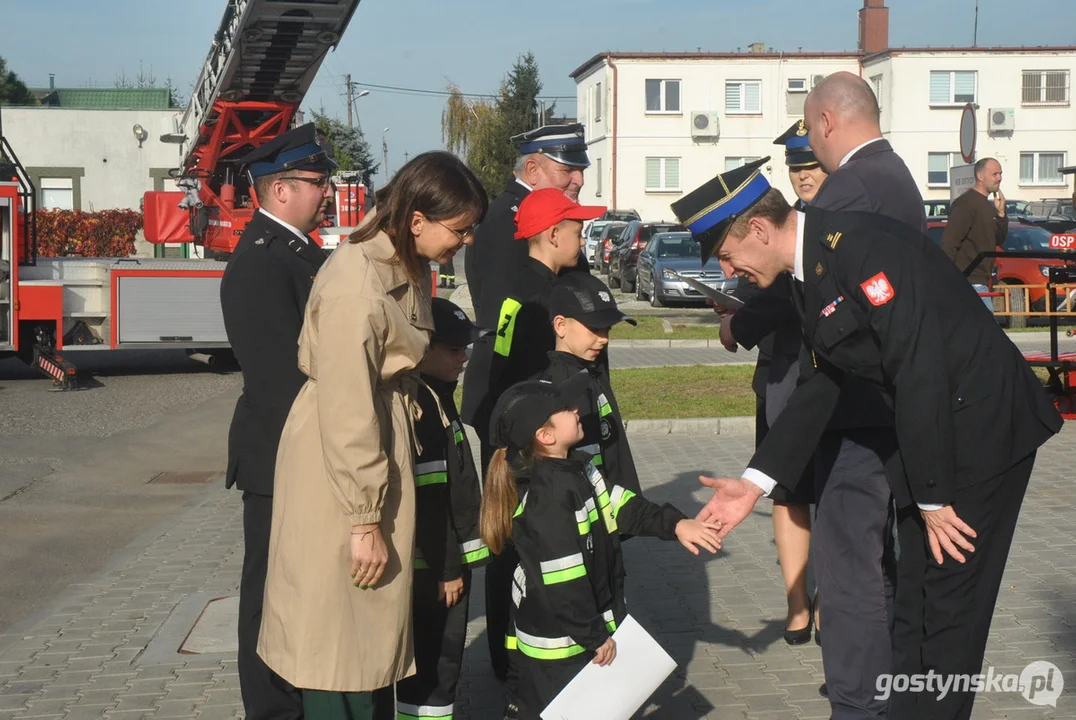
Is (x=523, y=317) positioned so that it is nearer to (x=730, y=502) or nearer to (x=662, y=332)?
(x=730, y=502)

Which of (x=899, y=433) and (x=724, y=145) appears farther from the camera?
(x=724, y=145)

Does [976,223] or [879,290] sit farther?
[976,223]

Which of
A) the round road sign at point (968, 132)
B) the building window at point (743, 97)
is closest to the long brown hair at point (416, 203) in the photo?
the round road sign at point (968, 132)

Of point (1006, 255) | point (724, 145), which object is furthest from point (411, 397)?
point (724, 145)

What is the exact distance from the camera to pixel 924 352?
345 centimetres

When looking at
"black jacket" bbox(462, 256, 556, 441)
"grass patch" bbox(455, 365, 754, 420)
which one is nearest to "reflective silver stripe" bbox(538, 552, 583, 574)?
"black jacket" bbox(462, 256, 556, 441)

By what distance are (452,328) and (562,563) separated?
36.2 inches

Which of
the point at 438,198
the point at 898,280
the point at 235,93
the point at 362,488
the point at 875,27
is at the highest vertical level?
the point at 875,27

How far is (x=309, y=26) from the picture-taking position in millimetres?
16484

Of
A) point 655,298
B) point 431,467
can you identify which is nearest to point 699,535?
point 431,467

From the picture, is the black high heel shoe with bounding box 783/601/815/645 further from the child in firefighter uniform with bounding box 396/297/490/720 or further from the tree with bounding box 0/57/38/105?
the tree with bounding box 0/57/38/105

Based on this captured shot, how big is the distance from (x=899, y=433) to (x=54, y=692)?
368cm

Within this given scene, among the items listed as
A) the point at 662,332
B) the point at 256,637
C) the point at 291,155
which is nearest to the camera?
the point at 256,637

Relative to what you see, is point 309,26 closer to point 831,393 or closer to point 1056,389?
point 1056,389
